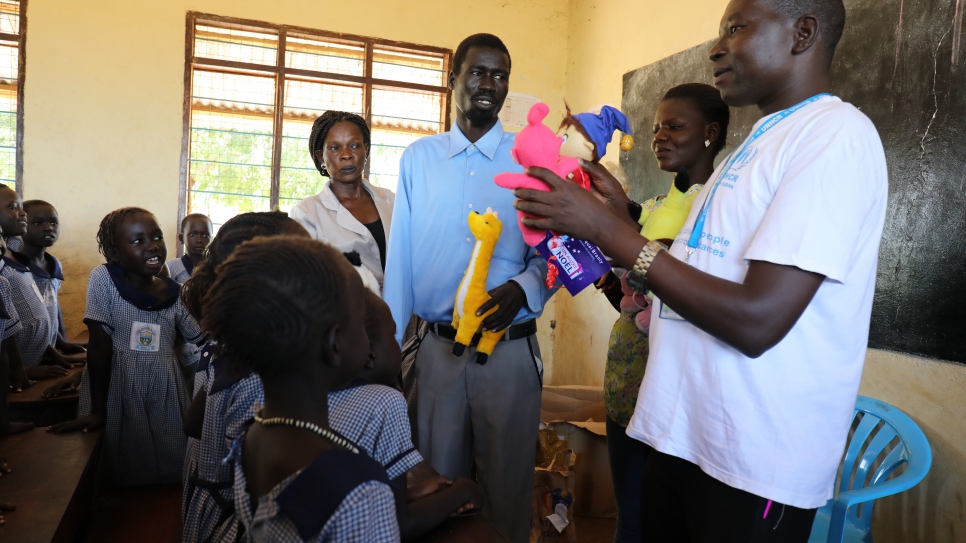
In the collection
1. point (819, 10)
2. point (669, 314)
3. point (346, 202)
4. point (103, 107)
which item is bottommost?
point (669, 314)

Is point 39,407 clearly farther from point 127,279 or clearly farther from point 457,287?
point 457,287

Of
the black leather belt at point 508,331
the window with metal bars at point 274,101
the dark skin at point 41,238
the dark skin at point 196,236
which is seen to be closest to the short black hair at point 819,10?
the black leather belt at point 508,331

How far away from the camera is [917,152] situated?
2.29 metres

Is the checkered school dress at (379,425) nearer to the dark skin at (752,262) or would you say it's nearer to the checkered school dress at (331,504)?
the checkered school dress at (331,504)

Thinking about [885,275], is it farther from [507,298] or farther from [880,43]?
[507,298]

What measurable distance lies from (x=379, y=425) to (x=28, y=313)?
297 centimetres

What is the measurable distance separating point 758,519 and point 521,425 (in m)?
1.00

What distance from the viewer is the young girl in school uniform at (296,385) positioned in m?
0.87

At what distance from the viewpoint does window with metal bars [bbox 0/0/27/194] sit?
4668 millimetres

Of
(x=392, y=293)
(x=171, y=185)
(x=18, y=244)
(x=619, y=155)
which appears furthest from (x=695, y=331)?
(x=171, y=185)

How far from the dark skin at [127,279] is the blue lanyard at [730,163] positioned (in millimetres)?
2315

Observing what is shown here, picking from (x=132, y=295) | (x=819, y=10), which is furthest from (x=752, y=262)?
(x=132, y=295)

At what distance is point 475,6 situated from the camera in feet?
18.4

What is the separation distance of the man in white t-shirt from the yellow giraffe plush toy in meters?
0.70
